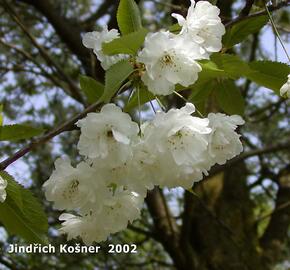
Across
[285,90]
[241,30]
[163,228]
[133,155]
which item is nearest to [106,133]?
[133,155]

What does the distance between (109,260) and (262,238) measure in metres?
1.18

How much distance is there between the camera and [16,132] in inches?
50.3

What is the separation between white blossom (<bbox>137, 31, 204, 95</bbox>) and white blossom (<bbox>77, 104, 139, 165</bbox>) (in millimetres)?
102

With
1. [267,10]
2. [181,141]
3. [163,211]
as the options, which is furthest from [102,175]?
[163,211]

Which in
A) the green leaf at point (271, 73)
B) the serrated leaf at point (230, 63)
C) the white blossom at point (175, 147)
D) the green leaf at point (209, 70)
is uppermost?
the green leaf at point (271, 73)

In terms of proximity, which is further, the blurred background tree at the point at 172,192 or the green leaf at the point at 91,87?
the blurred background tree at the point at 172,192

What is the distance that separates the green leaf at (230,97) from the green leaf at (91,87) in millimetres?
494

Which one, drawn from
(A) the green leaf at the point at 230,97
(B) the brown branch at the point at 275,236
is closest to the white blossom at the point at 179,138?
(A) the green leaf at the point at 230,97

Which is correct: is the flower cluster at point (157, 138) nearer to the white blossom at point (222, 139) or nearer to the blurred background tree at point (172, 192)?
the white blossom at point (222, 139)

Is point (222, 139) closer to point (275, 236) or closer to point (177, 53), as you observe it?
point (177, 53)

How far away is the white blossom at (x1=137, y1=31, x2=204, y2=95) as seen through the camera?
110cm

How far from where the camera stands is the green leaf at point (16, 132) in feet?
4.12

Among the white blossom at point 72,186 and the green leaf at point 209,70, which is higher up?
the green leaf at point 209,70

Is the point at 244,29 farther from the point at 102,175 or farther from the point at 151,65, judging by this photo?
the point at 102,175
